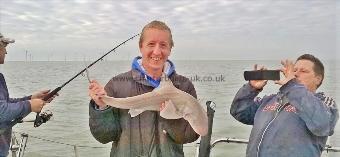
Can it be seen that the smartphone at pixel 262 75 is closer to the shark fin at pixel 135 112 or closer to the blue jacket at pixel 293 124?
the blue jacket at pixel 293 124

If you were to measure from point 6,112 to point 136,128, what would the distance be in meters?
1.41

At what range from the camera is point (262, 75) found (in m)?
3.74

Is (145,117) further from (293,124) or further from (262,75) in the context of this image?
(293,124)

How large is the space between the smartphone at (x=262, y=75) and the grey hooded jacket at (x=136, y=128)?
73cm

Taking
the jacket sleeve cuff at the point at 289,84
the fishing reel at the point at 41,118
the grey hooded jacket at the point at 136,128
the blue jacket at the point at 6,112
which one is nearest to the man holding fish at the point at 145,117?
the grey hooded jacket at the point at 136,128

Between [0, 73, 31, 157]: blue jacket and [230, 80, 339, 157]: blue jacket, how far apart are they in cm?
219

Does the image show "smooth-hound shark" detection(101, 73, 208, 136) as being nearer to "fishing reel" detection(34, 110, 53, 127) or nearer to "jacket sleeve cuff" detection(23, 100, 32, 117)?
"jacket sleeve cuff" detection(23, 100, 32, 117)

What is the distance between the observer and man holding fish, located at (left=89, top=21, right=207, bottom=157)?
344 centimetres

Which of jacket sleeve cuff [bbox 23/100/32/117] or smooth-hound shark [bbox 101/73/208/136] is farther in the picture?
jacket sleeve cuff [bbox 23/100/32/117]

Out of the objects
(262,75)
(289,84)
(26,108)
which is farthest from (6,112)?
(289,84)

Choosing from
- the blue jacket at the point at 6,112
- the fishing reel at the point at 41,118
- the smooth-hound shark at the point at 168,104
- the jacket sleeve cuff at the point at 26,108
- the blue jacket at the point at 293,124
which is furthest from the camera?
the fishing reel at the point at 41,118

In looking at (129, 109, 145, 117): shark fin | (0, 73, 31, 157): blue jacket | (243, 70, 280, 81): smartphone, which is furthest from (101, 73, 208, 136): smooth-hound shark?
(0, 73, 31, 157): blue jacket

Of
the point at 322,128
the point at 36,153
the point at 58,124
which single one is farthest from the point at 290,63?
the point at 58,124

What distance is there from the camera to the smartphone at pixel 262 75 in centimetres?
360
